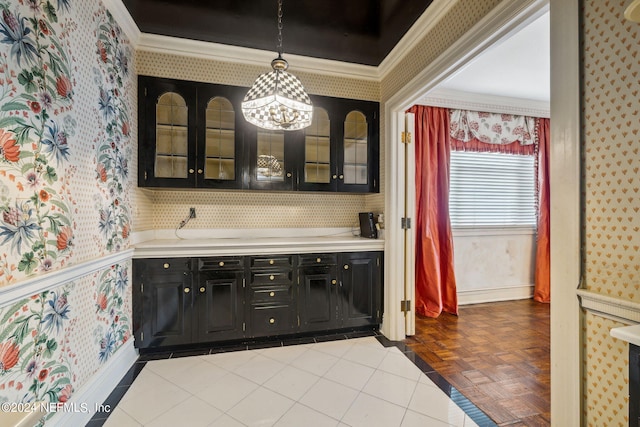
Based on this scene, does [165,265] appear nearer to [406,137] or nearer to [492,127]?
[406,137]

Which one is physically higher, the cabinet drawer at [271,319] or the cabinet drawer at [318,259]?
the cabinet drawer at [318,259]

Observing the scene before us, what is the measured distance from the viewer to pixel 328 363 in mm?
2260

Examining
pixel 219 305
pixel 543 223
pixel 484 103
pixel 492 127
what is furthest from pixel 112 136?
pixel 543 223

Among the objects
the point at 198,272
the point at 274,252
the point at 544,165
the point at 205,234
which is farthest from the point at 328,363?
A: the point at 544,165

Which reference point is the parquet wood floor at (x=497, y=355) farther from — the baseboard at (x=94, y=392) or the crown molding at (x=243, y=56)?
the crown molding at (x=243, y=56)

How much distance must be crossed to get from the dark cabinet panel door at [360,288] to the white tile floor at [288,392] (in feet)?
1.22

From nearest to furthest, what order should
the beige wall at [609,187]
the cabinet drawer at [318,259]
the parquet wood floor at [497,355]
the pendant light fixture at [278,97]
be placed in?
the beige wall at [609,187]
the pendant light fixture at [278,97]
the parquet wood floor at [497,355]
the cabinet drawer at [318,259]

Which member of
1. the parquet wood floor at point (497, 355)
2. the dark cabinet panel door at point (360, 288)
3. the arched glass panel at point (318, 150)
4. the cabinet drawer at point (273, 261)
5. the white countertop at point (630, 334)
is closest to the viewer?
the white countertop at point (630, 334)

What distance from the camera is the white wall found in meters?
3.70

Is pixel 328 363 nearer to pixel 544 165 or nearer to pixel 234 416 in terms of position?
pixel 234 416

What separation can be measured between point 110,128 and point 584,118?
8.92ft

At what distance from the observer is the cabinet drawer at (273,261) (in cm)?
252

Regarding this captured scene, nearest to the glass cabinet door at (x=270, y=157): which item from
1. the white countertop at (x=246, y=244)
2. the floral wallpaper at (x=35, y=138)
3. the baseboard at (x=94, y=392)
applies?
the white countertop at (x=246, y=244)

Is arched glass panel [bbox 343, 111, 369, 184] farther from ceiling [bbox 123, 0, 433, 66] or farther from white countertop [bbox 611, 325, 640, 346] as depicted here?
white countertop [bbox 611, 325, 640, 346]
